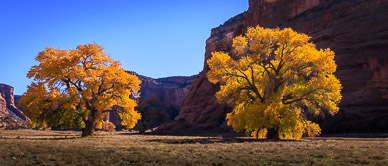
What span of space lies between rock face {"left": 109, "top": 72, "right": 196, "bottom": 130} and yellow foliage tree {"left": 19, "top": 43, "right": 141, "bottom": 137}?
5081 inches

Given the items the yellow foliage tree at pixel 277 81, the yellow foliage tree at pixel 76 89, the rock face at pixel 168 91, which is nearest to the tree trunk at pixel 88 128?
the yellow foliage tree at pixel 76 89

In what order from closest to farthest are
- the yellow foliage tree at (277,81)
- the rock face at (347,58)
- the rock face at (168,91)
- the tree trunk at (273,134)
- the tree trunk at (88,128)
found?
the yellow foliage tree at (277,81), the tree trunk at (273,134), the tree trunk at (88,128), the rock face at (347,58), the rock face at (168,91)

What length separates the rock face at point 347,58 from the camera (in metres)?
46.4

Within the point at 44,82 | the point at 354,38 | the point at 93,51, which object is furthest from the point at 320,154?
the point at 354,38

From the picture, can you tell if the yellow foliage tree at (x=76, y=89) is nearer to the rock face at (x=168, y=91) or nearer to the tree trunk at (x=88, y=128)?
the tree trunk at (x=88, y=128)

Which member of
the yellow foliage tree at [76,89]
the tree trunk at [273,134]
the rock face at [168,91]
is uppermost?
the rock face at [168,91]

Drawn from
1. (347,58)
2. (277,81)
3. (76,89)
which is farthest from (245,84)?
(347,58)

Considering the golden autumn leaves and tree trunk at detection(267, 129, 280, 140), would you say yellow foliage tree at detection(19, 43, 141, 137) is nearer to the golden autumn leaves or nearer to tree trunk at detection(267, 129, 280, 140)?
the golden autumn leaves

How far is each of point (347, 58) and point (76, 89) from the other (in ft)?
156

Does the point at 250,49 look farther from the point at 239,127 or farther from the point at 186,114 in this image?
the point at 186,114

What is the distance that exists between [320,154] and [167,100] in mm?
162986

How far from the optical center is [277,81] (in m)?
26.0

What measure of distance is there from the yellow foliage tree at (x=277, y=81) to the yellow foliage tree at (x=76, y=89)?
1048 cm

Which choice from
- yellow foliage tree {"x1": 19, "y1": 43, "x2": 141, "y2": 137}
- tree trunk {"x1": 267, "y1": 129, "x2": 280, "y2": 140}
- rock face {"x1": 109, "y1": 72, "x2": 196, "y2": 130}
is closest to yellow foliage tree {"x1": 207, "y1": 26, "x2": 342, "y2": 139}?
tree trunk {"x1": 267, "y1": 129, "x2": 280, "y2": 140}
